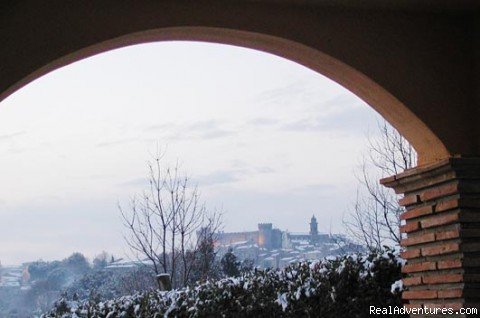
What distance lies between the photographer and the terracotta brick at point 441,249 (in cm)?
471

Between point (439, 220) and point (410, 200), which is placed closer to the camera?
point (439, 220)

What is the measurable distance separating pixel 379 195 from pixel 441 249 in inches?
268

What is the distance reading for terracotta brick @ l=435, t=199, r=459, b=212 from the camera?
185 inches

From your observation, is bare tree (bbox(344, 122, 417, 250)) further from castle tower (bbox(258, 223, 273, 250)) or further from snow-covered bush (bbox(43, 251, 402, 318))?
castle tower (bbox(258, 223, 273, 250))

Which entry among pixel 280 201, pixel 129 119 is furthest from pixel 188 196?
pixel 129 119

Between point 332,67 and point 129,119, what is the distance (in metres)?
4.88

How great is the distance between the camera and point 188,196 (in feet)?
40.3

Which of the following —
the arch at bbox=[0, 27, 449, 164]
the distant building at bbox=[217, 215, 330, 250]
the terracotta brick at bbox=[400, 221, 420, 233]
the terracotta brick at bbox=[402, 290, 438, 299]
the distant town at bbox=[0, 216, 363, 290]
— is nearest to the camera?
the arch at bbox=[0, 27, 449, 164]

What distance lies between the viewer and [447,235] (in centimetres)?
478

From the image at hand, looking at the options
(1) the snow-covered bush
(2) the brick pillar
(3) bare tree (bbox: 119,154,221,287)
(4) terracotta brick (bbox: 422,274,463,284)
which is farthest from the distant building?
(4) terracotta brick (bbox: 422,274,463,284)

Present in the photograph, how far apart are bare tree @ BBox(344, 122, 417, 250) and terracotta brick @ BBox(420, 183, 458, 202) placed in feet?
19.4

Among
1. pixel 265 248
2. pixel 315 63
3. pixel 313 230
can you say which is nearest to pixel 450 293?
pixel 315 63

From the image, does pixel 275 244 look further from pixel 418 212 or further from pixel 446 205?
pixel 446 205

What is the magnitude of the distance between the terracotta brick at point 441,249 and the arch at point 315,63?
1.92ft
